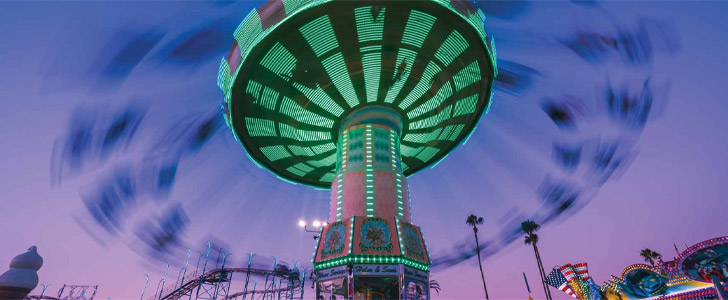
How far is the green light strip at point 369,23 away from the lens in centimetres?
2064

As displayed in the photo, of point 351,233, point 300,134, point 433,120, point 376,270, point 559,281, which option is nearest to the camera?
point 376,270

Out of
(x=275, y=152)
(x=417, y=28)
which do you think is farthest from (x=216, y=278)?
(x=417, y=28)

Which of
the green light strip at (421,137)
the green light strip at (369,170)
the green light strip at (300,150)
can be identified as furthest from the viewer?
the green light strip at (421,137)

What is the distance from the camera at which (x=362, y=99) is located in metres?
26.4

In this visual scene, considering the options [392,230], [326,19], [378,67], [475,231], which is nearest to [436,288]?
[392,230]

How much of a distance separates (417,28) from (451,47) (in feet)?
8.66

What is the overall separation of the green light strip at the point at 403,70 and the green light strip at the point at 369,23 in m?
2.04

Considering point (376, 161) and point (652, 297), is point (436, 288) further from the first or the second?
point (652, 297)

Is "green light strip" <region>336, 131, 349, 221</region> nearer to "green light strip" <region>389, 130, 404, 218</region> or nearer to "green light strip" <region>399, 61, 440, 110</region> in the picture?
Answer: "green light strip" <region>389, 130, 404, 218</region>

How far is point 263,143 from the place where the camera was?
28766mm

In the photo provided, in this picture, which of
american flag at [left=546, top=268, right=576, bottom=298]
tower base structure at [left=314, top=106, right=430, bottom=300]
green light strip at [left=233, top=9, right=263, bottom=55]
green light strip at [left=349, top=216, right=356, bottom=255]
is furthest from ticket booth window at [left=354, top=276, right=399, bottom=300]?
american flag at [left=546, top=268, right=576, bottom=298]

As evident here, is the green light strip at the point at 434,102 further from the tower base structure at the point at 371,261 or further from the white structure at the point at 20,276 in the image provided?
the white structure at the point at 20,276

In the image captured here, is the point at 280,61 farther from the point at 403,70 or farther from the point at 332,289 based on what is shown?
the point at 332,289

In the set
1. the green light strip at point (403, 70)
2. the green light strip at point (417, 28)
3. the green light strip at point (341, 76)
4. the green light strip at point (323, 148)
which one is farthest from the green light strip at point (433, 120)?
the green light strip at point (323, 148)
